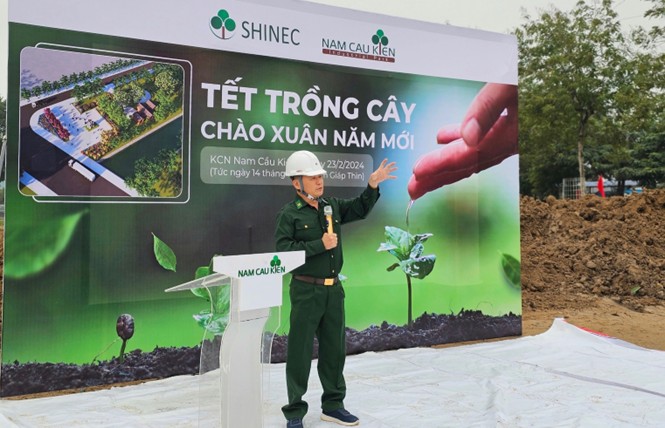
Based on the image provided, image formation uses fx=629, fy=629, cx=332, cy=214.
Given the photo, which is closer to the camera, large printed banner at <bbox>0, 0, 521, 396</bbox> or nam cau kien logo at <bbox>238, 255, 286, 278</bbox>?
nam cau kien logo at <bbox>238, 255, 286, 278</bbox>

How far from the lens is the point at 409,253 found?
5.83 metres

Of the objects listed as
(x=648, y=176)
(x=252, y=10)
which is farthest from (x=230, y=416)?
(x=648, y=176)

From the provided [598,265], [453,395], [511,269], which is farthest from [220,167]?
[598,265]

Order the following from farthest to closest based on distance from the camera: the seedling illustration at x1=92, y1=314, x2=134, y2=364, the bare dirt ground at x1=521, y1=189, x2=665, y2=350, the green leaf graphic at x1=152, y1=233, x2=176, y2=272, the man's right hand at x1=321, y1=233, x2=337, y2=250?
1. the bare dirt ground at x1=521, y1=189, x2=665, y2=350
2. the green leaf graphic at x1=152, y1=233, x2=176, y2=272
3. the seedling illustration at x1=92, y1=314, x2=134, y2=364
4. the man's right hand at x1=321, y1=233, x2=337, y2=250

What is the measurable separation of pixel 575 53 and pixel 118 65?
14776 millimetres

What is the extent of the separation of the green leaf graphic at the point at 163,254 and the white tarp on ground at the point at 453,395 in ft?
2.84

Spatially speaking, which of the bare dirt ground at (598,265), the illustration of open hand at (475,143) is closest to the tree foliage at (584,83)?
the bare dirt ground at (598,265)

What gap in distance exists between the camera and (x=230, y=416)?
297 cm

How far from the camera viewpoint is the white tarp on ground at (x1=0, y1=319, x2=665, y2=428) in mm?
3871

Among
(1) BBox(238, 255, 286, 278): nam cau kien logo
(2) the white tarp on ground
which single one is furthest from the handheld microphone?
(2) the white tarp on ground

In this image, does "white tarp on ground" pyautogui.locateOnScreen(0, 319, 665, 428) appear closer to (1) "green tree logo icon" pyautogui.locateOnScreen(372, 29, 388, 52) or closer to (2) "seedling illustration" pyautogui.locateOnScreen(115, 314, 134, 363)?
(2) "seedling illustration" pyautogui.locateOnScreen(115, 314, 134, 363)

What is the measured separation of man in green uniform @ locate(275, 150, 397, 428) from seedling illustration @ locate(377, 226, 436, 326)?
2.09 m

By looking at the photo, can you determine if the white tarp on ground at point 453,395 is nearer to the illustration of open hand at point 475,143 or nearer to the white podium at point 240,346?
the white podium at point 240,346

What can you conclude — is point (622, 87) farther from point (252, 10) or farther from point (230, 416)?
point (230, 416)
